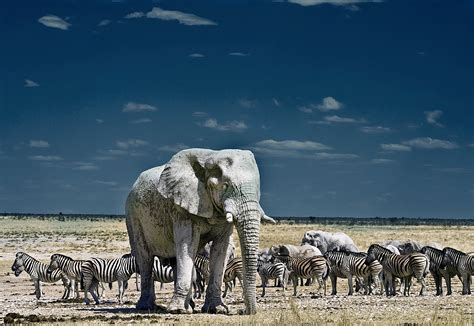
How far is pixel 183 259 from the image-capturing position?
1841 centimetres

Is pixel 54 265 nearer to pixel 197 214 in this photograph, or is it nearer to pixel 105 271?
pixel 105 271

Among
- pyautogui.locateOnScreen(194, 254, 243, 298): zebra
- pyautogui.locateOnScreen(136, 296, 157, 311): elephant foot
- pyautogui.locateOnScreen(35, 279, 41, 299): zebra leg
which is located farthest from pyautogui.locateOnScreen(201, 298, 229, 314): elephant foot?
pyautogui.locateOnScreen(35, 279, 41, 299): zebra leg

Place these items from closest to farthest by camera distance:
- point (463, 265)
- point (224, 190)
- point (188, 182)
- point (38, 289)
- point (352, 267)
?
point (224, 190)
point (188, 182)
point (38, 289)
point (463, 265)
point (352, 267)

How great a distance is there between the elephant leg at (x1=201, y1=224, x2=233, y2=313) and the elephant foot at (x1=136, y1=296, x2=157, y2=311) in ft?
4.51

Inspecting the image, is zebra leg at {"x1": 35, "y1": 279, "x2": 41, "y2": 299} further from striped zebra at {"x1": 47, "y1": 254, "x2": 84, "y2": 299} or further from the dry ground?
striped zebra at {"x1": 47, "y1": 254, "x2": 84, "y2": 299}

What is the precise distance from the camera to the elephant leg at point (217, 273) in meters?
18.7

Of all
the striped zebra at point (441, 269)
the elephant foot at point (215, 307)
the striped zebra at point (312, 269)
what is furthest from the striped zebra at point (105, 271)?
the striped zebra at point (441, 269)

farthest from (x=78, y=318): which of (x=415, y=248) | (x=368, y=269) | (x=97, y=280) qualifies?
(x=415, y=248)

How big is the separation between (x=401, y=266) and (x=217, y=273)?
7.84 metres

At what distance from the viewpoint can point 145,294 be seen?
65.1ft

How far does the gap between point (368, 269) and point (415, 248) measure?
11.5 metres

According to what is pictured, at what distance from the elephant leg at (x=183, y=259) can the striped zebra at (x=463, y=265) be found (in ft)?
31.6

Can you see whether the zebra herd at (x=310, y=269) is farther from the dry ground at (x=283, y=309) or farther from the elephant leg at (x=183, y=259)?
the elephant leg at (x=183, y=259)

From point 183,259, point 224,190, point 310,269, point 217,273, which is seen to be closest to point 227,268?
point 310,269
